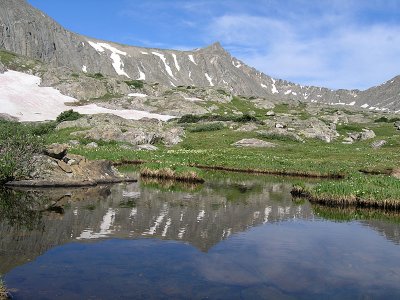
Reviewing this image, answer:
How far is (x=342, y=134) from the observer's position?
10569 centimetres

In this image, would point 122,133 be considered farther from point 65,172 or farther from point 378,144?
point 378,144

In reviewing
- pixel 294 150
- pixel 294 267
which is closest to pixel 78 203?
pixel 294 267

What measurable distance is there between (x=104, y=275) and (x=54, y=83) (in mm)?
145446

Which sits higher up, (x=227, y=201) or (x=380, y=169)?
(x=380, y=169)

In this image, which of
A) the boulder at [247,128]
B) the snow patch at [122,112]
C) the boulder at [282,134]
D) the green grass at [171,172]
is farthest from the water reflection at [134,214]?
the snow patch at [122,112]

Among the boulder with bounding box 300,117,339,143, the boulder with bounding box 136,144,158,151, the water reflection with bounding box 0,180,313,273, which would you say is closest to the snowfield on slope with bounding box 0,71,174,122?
the boulder with bounding box 300,117,339,143

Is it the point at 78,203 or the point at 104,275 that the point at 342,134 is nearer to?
the point at 78,203

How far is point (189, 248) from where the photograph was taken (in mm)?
19000

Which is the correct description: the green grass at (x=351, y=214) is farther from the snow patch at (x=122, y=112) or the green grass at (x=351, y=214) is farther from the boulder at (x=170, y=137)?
the snow patch at (x=122, y=112)

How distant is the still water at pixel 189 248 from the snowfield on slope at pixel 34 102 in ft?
289

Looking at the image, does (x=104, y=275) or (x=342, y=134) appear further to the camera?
(x=342, y=134)

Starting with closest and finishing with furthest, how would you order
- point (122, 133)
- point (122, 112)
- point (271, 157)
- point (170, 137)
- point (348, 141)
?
point (271, 157)
point (122, 133)
point (170, 137)
point (348, 141)
point (122, 112)

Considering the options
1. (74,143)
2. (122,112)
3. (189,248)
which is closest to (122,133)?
(74,143)

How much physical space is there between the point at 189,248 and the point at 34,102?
118580mm
